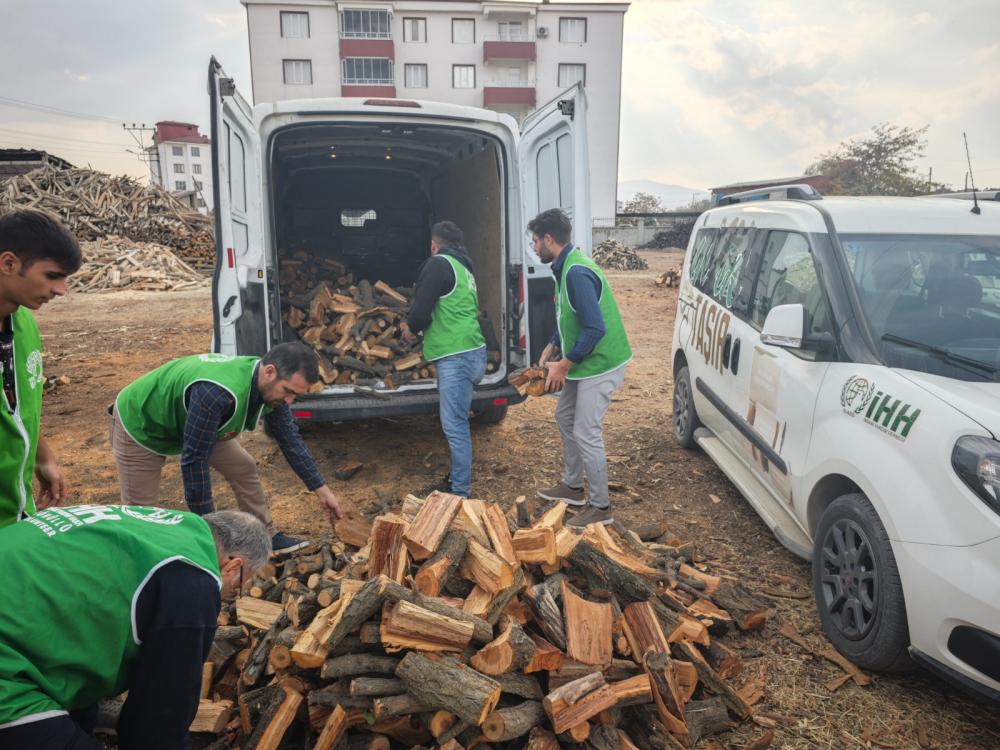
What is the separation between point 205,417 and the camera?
2.88 metres

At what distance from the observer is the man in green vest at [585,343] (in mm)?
3957

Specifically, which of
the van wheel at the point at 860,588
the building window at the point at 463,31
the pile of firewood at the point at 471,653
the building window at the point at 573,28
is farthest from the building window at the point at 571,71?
the pile of firewood at the point at 471,653

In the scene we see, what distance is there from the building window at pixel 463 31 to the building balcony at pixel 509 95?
278cm

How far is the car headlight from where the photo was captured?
7.39ft

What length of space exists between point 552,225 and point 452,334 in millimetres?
1000

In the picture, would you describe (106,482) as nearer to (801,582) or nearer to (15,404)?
(15,404)

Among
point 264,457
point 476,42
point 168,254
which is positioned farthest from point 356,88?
point 264,457

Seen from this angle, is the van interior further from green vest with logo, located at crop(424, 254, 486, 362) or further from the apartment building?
the apartment building

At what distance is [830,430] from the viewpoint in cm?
307

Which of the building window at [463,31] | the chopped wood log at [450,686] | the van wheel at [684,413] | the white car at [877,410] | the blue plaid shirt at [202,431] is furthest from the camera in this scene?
the building window at [463,31]

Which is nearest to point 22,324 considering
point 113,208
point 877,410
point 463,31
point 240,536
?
point 240,536

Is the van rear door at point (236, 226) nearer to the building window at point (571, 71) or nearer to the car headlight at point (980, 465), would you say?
the car headlight at point (980, 465)

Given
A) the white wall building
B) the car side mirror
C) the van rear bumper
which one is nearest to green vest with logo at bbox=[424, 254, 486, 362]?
the van rear bumper

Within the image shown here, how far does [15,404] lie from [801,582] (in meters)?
3.75
